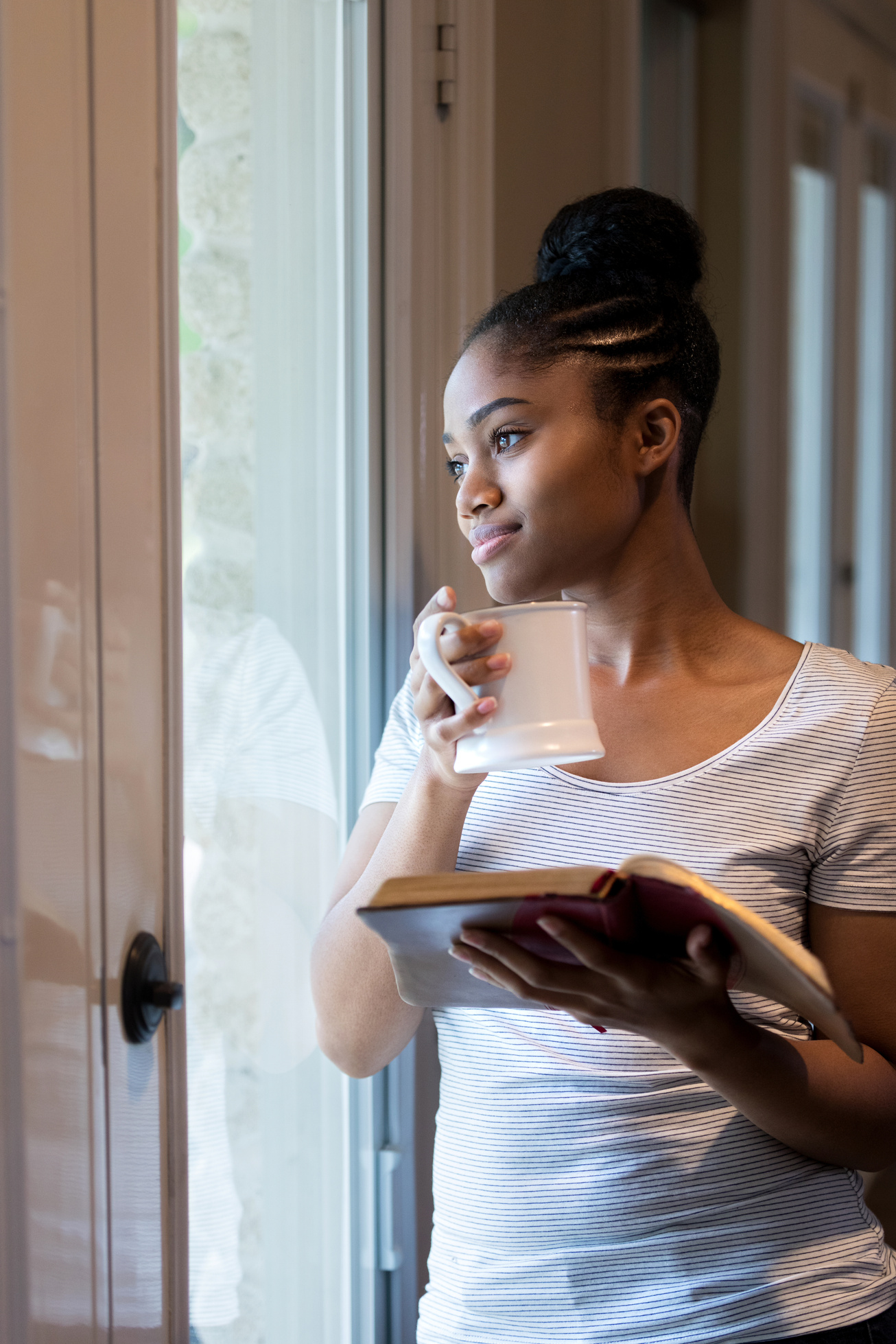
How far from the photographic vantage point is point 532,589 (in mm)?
950

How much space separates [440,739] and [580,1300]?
43 centimetres

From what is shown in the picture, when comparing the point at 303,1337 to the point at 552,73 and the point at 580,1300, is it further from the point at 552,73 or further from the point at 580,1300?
the point at 552,73

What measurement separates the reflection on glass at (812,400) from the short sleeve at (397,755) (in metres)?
1.47

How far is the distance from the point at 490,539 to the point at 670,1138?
0.48 metres

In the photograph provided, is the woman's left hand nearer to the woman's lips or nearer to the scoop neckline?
the scoop neckline

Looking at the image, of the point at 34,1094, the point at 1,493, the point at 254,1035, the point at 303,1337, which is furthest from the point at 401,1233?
the point at 1,493

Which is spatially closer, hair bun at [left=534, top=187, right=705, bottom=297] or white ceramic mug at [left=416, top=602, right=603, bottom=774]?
white ceramic mug at [left=416, top=602, right=603, bottom=774]

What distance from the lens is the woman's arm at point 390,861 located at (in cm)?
81

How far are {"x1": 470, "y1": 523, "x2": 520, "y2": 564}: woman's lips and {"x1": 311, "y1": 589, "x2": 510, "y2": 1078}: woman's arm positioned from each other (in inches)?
2.3

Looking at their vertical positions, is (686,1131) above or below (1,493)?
below

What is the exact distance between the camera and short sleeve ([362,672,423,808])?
100cm

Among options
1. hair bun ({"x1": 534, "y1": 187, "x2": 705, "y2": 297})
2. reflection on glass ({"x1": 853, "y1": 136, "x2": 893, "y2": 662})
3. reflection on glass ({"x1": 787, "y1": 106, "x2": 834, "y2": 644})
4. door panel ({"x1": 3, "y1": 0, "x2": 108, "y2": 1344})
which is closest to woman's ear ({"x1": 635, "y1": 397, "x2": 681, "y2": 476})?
hair bun ({"x1": 534, "y1": 187, "x2": 705, "y2": 297})

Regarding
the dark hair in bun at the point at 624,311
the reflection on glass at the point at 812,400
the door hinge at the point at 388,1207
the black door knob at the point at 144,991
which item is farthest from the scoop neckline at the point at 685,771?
the reflection on glass at the point at 812,400

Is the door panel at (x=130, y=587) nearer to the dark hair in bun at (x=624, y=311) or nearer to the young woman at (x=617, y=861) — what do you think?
the young woman at (x=617, y=861)
